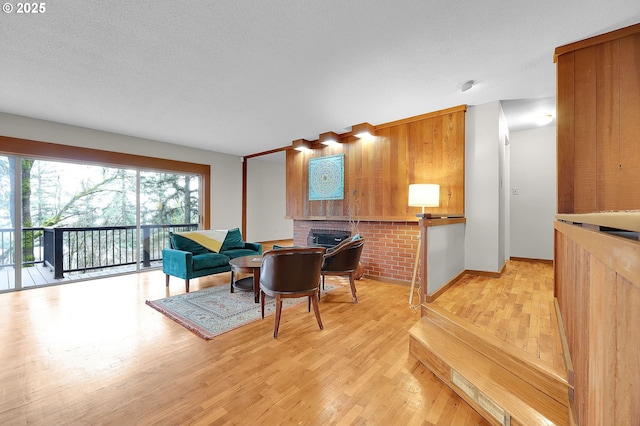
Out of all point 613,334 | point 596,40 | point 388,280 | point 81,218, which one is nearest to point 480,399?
point 613,334

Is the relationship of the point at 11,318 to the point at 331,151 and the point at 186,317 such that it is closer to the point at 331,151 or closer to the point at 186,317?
the point at 186,317

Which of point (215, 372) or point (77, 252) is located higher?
point (77, 252)

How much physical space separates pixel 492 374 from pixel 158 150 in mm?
5992

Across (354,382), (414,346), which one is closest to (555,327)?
(414,346)

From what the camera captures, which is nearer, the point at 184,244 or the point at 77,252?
the point at 184,244

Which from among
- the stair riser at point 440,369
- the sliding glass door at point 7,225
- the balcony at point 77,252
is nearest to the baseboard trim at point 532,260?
the stair riser at point 440,369

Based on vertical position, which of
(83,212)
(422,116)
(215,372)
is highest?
(422,116)

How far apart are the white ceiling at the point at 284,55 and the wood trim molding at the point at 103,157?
454 mm

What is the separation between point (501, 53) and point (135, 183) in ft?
19.0

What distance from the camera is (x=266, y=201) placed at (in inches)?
305

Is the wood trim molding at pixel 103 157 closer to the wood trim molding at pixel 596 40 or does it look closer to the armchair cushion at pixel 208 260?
the armchair cushion at pixel 208 260

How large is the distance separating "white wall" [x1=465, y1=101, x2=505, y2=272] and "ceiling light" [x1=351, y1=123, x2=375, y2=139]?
53.7 inches

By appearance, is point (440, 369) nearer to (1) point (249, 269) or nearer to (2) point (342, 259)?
(2) point (342, 259)

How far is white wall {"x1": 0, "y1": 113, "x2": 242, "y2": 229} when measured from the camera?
150 inches
